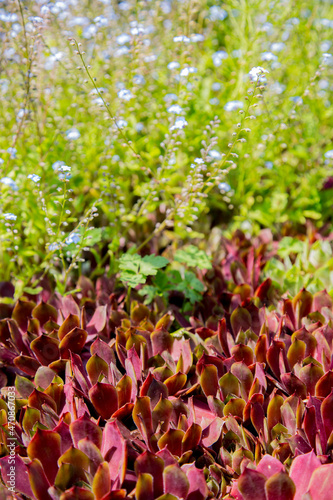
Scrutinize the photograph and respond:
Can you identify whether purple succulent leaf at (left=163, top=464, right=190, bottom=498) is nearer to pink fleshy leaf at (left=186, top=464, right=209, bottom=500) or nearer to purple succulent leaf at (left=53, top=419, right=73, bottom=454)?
pink fleshy leaf at (left=186, top=464, right=209, bottom=500)

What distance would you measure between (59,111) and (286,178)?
5.55ft

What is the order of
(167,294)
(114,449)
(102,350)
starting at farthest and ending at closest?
(167,294), (102,350), (114,449)

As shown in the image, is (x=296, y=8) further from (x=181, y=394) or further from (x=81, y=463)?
(x=81, y=463)

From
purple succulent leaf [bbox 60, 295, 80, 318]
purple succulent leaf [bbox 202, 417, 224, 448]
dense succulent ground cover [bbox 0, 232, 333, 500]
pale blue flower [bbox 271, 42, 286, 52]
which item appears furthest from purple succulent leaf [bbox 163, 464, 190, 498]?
pale blue flower [bbox 271, 42, 286, 52]

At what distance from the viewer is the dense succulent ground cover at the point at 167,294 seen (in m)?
1.46

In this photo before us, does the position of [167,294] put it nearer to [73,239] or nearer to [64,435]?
[73,239]

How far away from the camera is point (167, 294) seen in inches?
96.0

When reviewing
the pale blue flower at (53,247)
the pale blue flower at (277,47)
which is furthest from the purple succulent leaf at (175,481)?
the pale blue flower at (277,47)

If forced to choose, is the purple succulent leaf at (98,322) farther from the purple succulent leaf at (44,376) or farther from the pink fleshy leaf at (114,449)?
the pink fleshy leaf at (114,449)

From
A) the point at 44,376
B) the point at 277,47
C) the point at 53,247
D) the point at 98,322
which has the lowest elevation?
the point at 44,376

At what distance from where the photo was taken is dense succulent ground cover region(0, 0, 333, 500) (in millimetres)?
1464

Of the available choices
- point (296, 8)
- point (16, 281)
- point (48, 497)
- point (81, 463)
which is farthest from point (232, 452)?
point (296, 8)

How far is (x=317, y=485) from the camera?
1.32 meters

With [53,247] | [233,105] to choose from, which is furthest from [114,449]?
[233,105]
